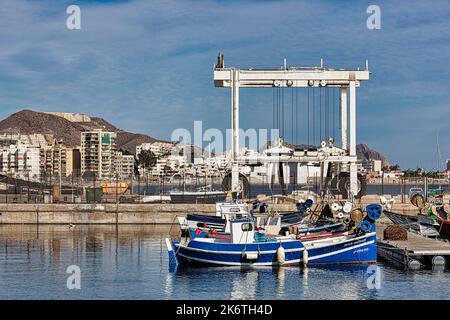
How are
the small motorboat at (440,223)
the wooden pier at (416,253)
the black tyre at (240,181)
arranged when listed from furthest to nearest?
the black tyre at (240,181), the small motorboat at (440,223), the wooden pier at (416,253)

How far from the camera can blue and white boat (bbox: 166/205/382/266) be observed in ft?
132

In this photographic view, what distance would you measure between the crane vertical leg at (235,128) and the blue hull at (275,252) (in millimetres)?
23121

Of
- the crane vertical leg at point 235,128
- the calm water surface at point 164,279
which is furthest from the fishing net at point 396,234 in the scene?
the crane vertical leg at point 235,128

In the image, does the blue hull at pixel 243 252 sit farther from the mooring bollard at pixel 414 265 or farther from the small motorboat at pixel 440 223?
the small motorboat at pixel 440 223

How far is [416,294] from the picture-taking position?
33250 mm

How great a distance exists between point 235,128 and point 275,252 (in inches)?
1017

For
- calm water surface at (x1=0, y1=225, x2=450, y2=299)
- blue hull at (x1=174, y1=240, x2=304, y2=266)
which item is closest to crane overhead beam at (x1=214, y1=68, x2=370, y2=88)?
calm water surface at (x1=0, y1=225, x2=450, y2=299)

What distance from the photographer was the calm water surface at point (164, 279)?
33.1 metres

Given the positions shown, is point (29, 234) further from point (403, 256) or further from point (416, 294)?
point (416, 294)

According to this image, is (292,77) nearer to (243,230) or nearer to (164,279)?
(243,230)

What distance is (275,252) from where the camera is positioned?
40406 mm

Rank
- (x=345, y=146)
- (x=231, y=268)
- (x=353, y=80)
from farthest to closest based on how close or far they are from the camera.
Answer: (x=345, y=146) < (x=353, y=80) < (x=231, y=268)

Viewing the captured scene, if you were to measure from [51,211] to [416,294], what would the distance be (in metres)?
41.5
